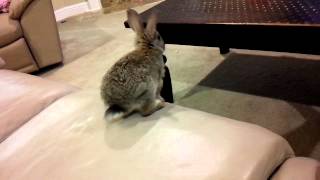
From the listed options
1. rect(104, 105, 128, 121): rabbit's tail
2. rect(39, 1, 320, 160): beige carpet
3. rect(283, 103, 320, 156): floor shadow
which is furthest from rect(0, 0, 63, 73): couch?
rect(283, 103, 320, 156): floor shadow

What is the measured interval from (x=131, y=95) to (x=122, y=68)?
0.12m

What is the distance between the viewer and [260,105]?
1.84 metres

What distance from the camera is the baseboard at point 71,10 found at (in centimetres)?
466

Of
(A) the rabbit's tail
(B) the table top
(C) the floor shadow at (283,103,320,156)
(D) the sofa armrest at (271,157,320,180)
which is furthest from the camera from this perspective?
(C) the floor shadow at (283,103,320,156)

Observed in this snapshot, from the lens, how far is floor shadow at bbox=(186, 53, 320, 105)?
73.5 inches

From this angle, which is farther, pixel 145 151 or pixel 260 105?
pixel 260 105

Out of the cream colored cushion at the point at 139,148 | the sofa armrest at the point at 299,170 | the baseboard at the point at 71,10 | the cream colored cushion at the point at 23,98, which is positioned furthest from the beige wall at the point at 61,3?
the sofa armrest at the point at 299,170

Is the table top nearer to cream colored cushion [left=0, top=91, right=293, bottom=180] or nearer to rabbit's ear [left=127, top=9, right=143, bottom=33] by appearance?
rabbit's ear [left=127, top=9, right=143, bottom=33]

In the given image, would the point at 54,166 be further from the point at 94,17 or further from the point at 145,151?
the point at 94,17

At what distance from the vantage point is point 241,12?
148 centimetres

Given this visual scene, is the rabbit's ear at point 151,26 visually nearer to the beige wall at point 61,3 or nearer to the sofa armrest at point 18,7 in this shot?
the sofa armrest at point 18,7

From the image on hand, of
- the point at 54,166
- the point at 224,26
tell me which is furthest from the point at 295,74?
the point at 54,166

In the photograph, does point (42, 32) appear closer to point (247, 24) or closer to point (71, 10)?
point (71, 10)

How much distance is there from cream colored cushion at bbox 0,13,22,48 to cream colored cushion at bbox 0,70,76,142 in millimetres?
1383
